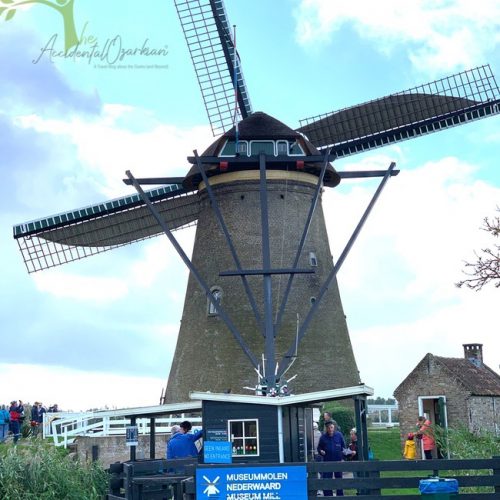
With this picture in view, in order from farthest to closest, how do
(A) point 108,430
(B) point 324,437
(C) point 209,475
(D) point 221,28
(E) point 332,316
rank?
(D) point 221,28
(E) point 332,316
(A) point 108,430
(B) point 324,437
(C) point 209,475

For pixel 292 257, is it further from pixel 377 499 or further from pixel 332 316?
pixel 377 499

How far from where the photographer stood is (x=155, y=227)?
32.0m

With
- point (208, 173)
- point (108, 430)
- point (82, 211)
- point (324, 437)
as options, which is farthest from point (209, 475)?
point (82, 211)

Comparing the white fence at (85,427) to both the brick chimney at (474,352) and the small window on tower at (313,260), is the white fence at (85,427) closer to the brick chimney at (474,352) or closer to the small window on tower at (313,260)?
the small window on tower at (313,260)

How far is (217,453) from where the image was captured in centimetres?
1406

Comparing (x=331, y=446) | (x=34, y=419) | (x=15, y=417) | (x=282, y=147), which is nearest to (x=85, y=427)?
(x=15, y=417)

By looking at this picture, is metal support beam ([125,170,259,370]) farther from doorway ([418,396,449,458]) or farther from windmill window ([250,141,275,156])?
doorway ([418,396,449,458])

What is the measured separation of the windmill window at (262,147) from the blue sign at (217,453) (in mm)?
13465

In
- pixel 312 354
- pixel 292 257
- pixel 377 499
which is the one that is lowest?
pixel 377 499

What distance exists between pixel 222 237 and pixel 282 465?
1517 cm

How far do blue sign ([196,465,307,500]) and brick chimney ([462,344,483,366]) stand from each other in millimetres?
18206

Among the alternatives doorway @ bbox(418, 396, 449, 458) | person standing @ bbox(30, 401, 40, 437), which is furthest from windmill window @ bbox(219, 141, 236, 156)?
person standing @ bbox(30, 401, 40, 437)

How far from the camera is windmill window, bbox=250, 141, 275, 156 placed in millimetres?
26266

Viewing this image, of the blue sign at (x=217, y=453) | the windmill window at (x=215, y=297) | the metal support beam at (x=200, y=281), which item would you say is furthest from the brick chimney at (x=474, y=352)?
the blue sign at (x=217, y=453)
